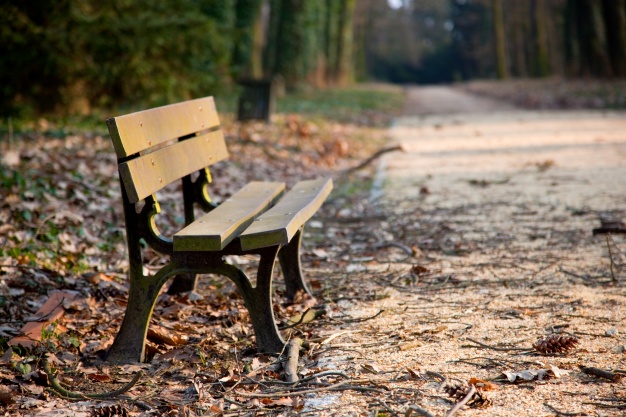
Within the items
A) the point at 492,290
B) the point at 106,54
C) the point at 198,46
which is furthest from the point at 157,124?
the point at 198,46

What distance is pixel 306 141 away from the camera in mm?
12172

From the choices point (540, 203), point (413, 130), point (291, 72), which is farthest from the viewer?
point (291, 72)

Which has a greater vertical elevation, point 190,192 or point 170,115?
point 170,115

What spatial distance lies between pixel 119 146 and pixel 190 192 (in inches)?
48.7

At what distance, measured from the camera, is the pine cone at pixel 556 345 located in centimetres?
336

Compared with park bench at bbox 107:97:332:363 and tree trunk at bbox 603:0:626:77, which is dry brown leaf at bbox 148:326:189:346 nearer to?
park bench at bbox 107:97:332:363

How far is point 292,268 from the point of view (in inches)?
174

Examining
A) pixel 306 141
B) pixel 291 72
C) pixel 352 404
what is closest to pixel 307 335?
pixel 352 404

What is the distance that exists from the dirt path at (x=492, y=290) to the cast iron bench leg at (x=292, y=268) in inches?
14.3

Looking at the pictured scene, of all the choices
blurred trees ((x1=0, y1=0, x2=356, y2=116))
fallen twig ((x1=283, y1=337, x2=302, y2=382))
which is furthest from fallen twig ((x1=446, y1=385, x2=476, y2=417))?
blurred trees ((x1=0, y1=0, x2=356, y2=116))

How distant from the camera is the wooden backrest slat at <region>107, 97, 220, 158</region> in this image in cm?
328

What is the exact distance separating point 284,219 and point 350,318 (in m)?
0.88

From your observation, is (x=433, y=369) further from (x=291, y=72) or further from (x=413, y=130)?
(x=291, y=72)

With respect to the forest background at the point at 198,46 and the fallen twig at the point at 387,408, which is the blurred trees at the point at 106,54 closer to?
the forest background at the point at 198,46
